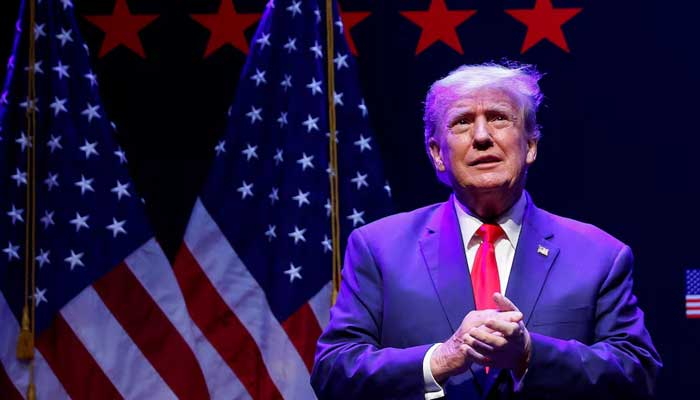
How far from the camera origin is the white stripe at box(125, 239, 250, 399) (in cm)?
310

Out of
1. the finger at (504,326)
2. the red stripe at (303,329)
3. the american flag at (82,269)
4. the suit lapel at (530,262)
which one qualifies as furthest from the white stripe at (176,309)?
the finger at (504,326)

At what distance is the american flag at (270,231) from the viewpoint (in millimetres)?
3107

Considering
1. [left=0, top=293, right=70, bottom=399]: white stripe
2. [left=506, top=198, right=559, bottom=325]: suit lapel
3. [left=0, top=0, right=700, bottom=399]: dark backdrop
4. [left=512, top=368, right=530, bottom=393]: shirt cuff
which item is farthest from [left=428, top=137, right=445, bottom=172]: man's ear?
[left=0, top=293, right=70, bottom=399]: white stripe

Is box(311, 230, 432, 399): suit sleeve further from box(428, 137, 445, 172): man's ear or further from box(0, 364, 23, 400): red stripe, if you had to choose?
box(0, 364, 23, 400): red stripe

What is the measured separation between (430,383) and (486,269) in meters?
0.29

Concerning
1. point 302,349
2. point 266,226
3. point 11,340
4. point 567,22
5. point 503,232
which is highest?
point 567,22

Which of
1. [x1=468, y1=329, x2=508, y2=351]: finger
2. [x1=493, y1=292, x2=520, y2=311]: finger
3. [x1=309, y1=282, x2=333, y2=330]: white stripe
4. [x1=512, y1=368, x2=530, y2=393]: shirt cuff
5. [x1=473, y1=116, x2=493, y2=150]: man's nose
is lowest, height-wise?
[x1=309, y1=282, x2=333, y2=330]: white stripe

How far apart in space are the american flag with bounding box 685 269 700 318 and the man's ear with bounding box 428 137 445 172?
1657 mm

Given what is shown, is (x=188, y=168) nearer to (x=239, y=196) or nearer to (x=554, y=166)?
(x=239, y=196)

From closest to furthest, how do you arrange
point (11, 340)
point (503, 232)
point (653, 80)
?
point (503, 232), point (11, 340), point (653, 80)

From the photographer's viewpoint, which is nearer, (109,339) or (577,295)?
(577,295)

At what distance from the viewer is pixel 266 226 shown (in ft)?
10.3

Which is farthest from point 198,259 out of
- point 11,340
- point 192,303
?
point 11,340

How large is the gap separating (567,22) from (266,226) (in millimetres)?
1391
